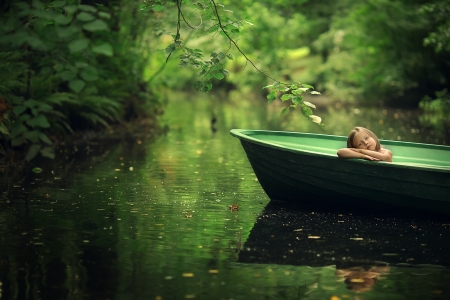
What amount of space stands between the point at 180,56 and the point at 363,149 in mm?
2242

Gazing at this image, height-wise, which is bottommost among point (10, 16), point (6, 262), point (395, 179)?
point (6, 262)

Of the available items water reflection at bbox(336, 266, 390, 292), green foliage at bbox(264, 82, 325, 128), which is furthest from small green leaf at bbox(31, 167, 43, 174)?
water reflection at bbox(336, 266, 390, 292)

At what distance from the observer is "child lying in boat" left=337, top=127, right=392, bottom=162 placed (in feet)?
30.4

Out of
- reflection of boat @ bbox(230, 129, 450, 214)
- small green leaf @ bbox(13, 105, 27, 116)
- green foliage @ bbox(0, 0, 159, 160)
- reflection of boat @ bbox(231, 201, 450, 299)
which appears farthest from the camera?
green foliage @ bbox(0, 0, 159, 160)

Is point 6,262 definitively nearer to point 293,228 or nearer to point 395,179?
point 293,228

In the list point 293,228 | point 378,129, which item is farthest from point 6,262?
point 378,129

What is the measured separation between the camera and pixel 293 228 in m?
8.74

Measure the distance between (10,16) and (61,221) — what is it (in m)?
2.56

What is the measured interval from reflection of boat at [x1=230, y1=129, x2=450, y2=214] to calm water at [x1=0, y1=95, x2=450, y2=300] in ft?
0.64

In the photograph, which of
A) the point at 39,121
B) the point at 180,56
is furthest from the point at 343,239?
the point at 39,121

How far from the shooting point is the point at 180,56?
966cm

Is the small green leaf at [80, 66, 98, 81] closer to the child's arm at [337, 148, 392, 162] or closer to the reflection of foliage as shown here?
the child's arm at [337, 148, 392, 162]

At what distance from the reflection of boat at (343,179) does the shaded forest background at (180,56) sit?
3.13 feet

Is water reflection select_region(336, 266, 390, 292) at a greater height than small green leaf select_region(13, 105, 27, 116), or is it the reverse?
small green leaf select_region(13, 105, 27, 116)
